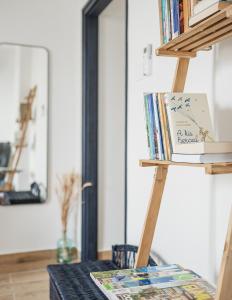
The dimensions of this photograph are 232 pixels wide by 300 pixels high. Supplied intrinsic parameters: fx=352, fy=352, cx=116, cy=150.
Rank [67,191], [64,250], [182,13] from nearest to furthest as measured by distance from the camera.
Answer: [182,13], [64,250], [67,191]

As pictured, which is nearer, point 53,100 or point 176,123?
point 176,123

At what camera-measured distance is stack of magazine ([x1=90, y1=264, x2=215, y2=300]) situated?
1203 millimetres

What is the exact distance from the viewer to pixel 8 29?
3.00 m

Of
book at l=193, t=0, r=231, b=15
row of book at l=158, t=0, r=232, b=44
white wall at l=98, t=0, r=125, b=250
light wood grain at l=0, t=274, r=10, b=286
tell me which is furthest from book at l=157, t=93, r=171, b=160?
light wood grain at l=0, t=274, r=10, b=286

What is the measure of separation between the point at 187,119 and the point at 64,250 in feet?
6.72

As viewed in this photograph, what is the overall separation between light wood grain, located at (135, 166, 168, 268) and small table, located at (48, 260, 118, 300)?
24 cm

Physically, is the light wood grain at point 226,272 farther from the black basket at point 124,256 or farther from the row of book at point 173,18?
the black basket at point 124,256

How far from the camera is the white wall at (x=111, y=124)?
3.12 meters

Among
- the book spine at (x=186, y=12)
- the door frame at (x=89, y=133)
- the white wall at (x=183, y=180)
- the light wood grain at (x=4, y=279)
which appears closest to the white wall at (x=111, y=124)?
the door frame at (x=89, y=133)

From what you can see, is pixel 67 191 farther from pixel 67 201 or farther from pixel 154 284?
pixel 154 284

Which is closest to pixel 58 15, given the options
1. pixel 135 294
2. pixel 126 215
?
pixel 126 215

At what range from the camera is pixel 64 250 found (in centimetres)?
292

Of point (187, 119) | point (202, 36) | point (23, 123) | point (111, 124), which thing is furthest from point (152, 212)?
point (23, 123)

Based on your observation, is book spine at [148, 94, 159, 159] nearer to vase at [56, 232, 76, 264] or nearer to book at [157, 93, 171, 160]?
book at [157, 93, 171, 160]
